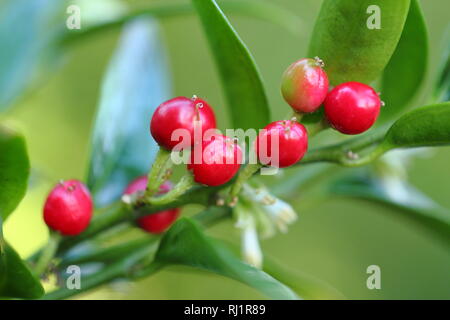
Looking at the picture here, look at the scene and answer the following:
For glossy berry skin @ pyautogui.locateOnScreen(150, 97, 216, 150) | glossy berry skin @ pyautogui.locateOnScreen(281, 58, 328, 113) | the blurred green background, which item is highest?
glossy berry skin @ pyautogui.locateOnScreen(281, 58, 328, 113)

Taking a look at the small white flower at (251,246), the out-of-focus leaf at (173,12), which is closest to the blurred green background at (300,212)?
the out-of-focus leaf at (173,12)

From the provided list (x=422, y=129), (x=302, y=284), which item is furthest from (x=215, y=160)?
(x=302, y=284)

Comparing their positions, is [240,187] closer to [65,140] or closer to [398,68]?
[398,68]

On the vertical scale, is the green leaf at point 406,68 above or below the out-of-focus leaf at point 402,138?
above

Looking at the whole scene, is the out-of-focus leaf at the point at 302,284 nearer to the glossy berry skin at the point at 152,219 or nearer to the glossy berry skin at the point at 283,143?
the glossy berry skin at the point at 152,219

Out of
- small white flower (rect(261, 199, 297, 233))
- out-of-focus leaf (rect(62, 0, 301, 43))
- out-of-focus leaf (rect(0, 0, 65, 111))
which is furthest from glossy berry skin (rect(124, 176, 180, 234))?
out-of-focus leaf (rect(0, 0, 65, 111))

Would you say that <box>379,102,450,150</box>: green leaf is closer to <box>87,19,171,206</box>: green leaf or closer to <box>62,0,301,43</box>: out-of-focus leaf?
<box>87,19,171,206</box>: green leaf

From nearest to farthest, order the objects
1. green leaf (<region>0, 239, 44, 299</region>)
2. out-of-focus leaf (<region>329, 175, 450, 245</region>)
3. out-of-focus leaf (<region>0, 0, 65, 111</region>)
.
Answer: green leaf (<region>0, 239, 44, 299</region>)
out-of-focus leaf (<region>329, 175, 450, 245</region>)
out-of-focus leaf (<region>0, 0, 65, 111</region>)

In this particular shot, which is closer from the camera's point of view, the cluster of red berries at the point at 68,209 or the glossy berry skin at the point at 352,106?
the glossy berry skin at the point at 352,106
